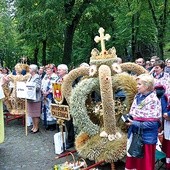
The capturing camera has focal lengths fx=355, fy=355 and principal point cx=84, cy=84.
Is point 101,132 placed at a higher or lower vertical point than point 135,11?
lower

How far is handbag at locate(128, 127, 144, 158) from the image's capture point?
5277 mm

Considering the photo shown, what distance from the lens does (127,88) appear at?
256 inches

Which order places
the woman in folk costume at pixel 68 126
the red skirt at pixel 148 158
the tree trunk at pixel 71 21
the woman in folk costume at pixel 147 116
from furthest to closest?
the tree trunk at pixel 71 21 → the woman in folk costume at pixel 68 126 → the red skirt at pixel 148 158 → the woman in folk costume at pixel 147 116

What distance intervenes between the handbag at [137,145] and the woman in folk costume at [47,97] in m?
4.46

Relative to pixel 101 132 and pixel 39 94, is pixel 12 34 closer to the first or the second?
pixel 39 94

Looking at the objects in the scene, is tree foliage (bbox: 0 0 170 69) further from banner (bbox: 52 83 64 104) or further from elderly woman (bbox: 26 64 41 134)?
banner (bbox: 52 83 64 104)

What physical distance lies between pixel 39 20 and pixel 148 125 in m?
10.9

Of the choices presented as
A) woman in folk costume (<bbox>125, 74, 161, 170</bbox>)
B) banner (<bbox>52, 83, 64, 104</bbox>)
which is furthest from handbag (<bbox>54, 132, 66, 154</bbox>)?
woman in folk costume (<bbox>125, 74, 161, 170</bbox>)

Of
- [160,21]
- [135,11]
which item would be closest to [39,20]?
[135,11]

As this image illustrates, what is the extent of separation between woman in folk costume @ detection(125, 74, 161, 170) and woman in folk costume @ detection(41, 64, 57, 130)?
4404 millimetres

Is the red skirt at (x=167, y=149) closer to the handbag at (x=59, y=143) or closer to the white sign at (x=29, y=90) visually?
the handbag at (x=59, y=143)

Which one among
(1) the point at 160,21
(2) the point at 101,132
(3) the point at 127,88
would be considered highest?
(1) the point at 160,21

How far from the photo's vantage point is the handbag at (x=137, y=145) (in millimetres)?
5277

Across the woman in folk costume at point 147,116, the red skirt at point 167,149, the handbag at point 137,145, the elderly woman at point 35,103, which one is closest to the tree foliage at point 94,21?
the elderly woman at point 35,103
